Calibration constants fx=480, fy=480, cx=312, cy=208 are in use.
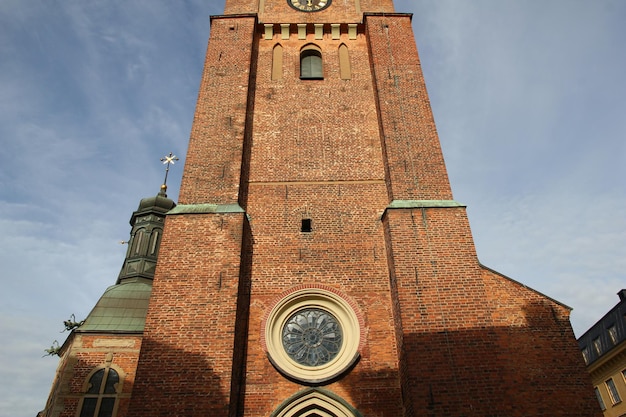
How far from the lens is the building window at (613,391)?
23031 mm

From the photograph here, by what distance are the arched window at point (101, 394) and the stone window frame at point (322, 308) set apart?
567 centimetres

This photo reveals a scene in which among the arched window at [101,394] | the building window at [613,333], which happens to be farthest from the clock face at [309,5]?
the building window at [613,333]

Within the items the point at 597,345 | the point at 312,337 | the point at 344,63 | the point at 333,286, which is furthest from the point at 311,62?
the point at 597,345

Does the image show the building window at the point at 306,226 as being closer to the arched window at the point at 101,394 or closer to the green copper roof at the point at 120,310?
the green copper roof at the point at 120,310

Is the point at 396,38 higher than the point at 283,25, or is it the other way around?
the point at 283,25

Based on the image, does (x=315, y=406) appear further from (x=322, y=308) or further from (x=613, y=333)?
(x=613, y=333)

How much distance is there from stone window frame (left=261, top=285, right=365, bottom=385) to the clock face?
31.1 feet

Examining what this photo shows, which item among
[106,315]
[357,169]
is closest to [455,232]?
[357,169]

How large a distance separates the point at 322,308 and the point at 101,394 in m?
6.65

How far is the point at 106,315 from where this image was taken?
13.7 meters

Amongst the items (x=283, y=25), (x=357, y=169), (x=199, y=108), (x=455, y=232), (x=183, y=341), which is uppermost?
(x=283, y=25)

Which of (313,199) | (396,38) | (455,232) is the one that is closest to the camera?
(455,232)

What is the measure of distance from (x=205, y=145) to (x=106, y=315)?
6530 mm

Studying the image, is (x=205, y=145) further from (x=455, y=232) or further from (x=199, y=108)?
(x=455, y=232)
